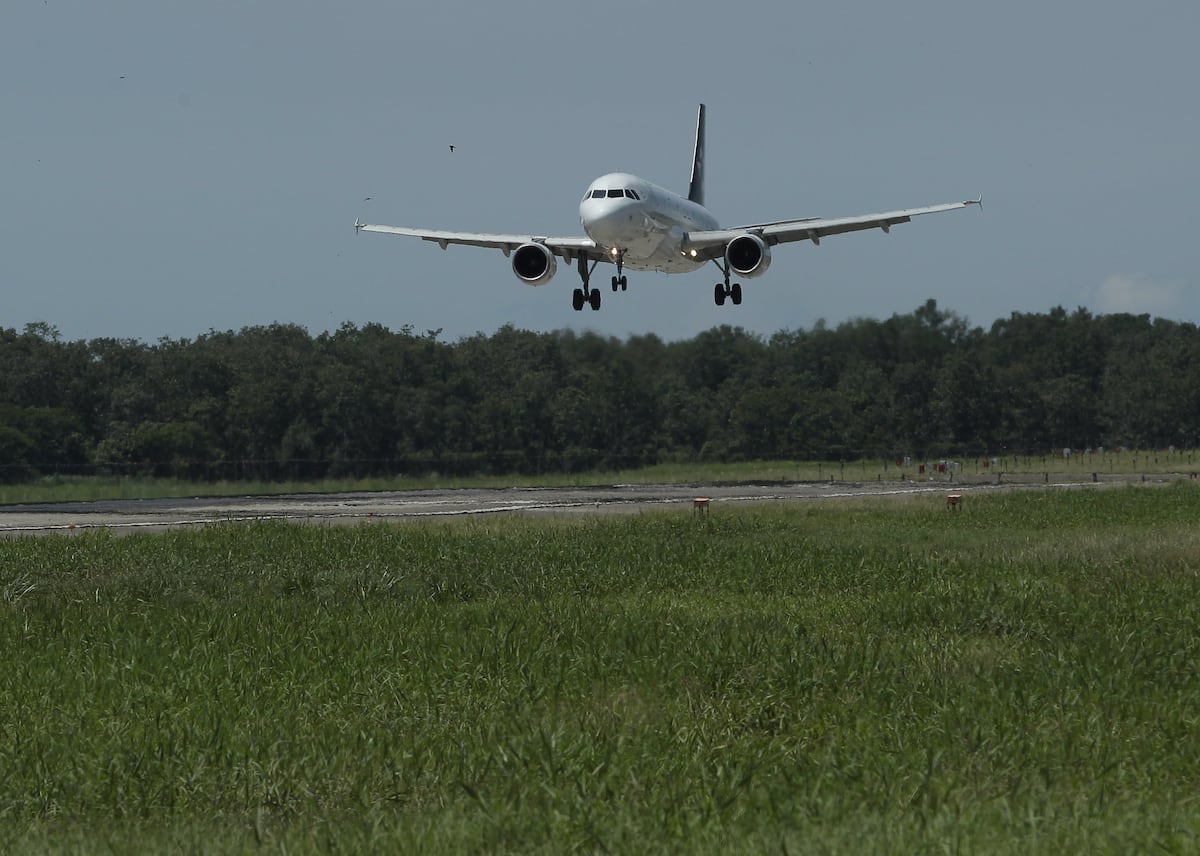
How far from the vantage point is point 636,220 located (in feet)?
158

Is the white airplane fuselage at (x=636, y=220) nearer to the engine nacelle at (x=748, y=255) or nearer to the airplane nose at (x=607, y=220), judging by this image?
the airplane nose at (x=607, y=220)

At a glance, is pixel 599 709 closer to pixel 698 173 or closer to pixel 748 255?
pixel 748 255

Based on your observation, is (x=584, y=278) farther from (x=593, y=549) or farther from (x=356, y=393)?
(x=356, y=393)

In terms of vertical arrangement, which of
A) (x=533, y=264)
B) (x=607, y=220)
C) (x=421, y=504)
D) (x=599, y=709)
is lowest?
(x=599, y=709)

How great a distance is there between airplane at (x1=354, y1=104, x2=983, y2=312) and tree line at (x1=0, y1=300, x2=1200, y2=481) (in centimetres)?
1973


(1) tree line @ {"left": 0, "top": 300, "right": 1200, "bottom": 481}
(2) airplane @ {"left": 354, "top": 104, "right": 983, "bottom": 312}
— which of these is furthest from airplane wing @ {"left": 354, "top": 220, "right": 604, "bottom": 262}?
(1) tree line @ {"left": 0, "top": 300, "right": 1200, "bottom": 481}

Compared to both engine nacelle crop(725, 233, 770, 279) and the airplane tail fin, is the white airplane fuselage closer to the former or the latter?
engine nacelle crop(725, 233, 770, 279)

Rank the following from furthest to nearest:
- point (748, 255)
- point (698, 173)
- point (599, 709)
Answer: point (698, 173) → point (748, 255) → point (599, 709)

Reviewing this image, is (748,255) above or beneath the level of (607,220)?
beneath

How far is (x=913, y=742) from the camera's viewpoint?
11.5 m

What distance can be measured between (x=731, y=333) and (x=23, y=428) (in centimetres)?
5709

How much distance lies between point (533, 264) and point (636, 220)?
4961 millimetres

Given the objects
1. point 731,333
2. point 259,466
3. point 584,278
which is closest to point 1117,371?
point 731,333

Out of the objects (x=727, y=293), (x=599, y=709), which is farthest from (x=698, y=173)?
(x=599, y=709)
